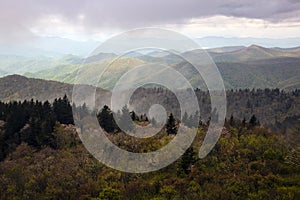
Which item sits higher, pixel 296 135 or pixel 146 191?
pixel 296 135

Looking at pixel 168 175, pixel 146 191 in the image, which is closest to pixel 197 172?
pixel 168 175

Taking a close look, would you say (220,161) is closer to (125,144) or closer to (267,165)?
(267,165)

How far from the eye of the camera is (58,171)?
5394 cm

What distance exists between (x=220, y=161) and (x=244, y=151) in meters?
5.39

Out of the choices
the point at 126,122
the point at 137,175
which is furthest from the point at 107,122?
the point at 137,175

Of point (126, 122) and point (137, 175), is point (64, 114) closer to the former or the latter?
point (126, 122)

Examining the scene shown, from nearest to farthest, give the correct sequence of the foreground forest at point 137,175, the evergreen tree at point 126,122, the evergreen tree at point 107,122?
the foreground forest at point 137,175
the evergreen tree at point 126,122
the evergreen tree at point 107,122

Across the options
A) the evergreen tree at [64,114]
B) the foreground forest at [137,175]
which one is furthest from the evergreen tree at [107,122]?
the evergreen tree at [64,114]

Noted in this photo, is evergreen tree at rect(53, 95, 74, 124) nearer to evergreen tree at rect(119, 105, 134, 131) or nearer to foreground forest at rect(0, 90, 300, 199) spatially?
foreground forest at rect(0, 90, 300, 199)

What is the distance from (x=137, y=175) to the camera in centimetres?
5419

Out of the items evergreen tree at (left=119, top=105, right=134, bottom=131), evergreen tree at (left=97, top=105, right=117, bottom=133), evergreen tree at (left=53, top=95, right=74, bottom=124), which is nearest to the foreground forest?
evergreen tree at (left=97, top=105, right=117, bottom=133)

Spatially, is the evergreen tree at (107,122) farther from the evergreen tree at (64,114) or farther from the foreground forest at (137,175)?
the evergreen tree at (64,114)

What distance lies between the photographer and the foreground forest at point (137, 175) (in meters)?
48.0

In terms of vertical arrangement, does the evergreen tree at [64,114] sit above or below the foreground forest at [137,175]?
above
